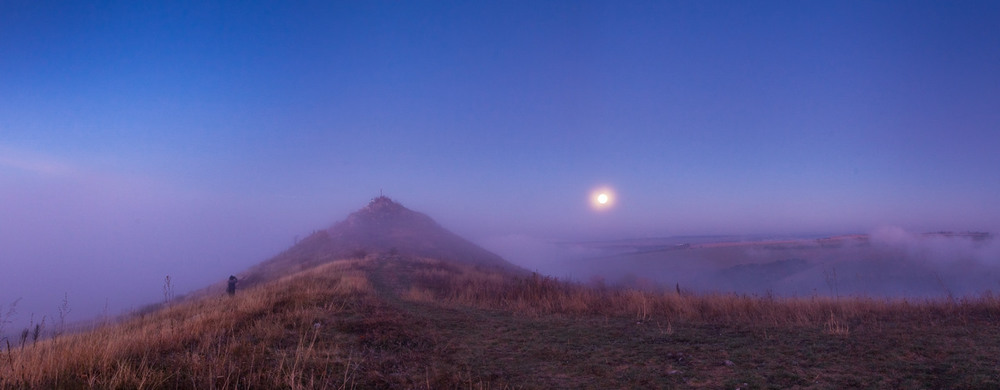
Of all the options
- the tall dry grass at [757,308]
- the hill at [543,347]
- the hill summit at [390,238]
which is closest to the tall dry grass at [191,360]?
the hill at [543,347]

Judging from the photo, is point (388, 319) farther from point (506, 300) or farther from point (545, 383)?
point (506, 300)

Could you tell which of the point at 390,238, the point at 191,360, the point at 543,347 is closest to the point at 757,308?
the point at 543,347

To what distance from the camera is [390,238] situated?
181ft

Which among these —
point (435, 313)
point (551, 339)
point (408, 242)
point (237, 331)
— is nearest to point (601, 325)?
point (551, 339)

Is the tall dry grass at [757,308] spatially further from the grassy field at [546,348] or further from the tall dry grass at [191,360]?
the tall dry grass at [191,360]

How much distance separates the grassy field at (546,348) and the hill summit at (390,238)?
115 ft

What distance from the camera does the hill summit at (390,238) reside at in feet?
159

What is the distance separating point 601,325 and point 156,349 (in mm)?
7311

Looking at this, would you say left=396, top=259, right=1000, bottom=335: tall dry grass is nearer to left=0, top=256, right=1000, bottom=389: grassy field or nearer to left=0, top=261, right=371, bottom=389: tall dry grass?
left=0, top=256, right=1000, bottom=389: grassy field

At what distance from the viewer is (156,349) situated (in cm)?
639

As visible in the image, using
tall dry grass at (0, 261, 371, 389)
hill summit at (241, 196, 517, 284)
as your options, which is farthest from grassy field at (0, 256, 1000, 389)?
hill summit at (241, 196, 517, 284)

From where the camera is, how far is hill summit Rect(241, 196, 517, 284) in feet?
159

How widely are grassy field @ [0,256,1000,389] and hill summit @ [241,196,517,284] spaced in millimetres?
35144

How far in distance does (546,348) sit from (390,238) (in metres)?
49.4
